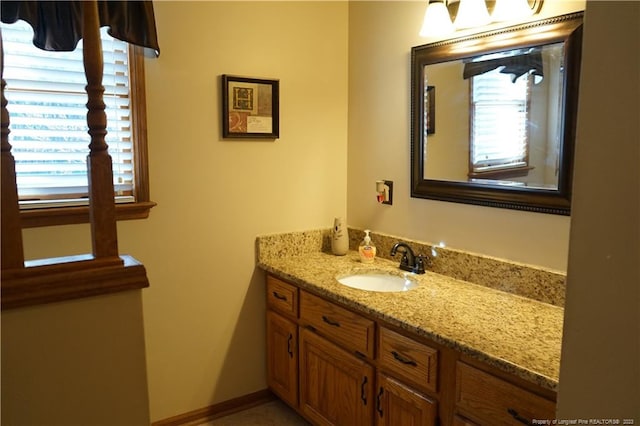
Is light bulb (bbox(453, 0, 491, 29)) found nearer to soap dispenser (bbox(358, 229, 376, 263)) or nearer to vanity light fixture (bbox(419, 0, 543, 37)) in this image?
vanity light fixture (bbox(419, 0, 543, 37))

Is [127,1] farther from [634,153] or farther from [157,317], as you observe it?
[634,153]

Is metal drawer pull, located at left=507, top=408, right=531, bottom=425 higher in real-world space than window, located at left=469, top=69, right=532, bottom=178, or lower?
lower

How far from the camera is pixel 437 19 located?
230 cm

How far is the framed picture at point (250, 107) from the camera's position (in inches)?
102

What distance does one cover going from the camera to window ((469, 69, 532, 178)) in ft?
6.86

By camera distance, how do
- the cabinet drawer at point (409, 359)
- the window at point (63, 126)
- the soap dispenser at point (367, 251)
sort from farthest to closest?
1. the soap dispenser at point (367, 251)
2. the window at point (63, 126)
3. the cabinet drawer at point (409, 359)

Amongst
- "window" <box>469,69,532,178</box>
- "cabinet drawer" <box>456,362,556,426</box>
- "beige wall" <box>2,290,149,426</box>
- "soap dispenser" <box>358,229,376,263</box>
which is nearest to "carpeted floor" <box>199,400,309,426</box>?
"soap dispenser" <box>358,229,376,263</box>

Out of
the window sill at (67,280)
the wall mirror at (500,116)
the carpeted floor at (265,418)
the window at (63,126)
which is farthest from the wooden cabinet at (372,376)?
the window sill at (67,280)

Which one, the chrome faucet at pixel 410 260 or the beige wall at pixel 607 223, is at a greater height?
the beige wall at pixel 607 223

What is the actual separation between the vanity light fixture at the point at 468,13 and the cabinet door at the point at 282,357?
5.28 ft

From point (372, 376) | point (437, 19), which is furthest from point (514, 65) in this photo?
point (372, 376)

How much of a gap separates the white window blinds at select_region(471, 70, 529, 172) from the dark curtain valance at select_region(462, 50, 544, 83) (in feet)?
0.07

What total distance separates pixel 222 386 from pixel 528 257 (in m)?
1.76

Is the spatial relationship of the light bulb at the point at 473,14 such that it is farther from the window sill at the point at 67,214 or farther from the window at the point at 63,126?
the window sill at the point at 67,214
